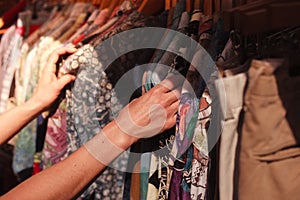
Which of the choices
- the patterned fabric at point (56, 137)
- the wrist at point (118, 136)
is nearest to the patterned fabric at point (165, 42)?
the wrist at point (118, 136)

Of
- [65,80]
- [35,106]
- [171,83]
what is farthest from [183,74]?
[35,106]

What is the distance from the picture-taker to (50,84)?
1.36 m

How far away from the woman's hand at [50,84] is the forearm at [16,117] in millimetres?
13

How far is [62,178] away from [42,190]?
4 centimetres

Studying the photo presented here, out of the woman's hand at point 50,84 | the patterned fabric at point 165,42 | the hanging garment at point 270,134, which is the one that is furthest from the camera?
the woman's hand at point 50,84

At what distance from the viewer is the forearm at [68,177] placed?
956 millimetres

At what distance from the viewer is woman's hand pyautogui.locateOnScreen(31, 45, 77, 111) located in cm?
135

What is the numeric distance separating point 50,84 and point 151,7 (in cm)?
33

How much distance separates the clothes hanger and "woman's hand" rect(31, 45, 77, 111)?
0.21 metres

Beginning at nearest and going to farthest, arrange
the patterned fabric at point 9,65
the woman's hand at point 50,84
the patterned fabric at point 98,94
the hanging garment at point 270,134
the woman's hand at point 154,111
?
the hanging garment at point 270,134, the woman's hand at point 154,111, the patterned fabric at point 98,94, the woman's hand at point 50,84, the patterned fabric at point 9,65

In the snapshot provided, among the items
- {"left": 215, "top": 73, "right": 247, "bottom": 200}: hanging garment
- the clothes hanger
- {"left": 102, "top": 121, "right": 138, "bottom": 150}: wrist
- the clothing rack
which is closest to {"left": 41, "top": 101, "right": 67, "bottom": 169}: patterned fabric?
the clothing rack

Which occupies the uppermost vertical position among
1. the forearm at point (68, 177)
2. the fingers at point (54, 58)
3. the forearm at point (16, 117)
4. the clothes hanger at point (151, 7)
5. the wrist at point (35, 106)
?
the clothes hanger at point (151, 7)

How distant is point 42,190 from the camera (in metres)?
0.96

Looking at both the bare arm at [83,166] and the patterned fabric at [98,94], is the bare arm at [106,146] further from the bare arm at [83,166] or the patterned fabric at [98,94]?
the patterned fabric at [98,94]
